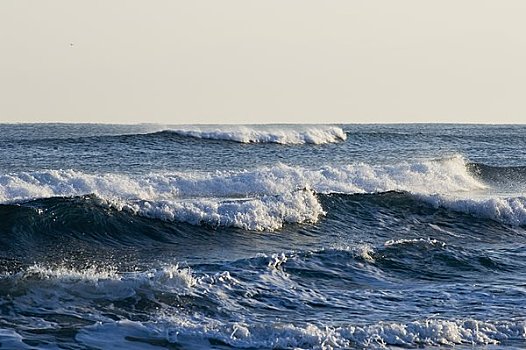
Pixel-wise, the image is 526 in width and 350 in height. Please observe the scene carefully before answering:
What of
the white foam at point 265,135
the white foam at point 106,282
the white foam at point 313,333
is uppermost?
the white foam at point 265,135

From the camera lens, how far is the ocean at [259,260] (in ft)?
34.2

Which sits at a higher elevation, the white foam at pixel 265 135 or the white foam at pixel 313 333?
the white foam at pixel 265 135

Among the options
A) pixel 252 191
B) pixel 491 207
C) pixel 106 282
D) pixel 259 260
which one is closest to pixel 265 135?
pixel 252 191

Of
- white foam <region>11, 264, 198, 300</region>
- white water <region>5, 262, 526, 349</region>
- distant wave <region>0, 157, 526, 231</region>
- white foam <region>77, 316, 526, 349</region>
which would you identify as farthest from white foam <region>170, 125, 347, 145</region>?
white foam <region>77, 316, 526, 349</region>

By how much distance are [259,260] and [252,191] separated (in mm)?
11134

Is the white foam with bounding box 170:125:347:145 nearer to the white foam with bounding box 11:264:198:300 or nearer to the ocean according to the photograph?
the ocean

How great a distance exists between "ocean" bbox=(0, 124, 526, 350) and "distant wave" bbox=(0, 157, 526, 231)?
53 millimetres

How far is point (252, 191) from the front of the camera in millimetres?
25266

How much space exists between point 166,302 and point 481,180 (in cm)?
2335

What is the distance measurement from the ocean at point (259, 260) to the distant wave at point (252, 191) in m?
0.05

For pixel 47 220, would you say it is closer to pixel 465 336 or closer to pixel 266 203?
pixel 266 203

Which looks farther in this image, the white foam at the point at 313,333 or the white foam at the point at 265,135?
the white foam at the point at 265,135

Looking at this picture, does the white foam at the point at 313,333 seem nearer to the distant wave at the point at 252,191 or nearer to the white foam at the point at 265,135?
the distant wave at the point at 252,191

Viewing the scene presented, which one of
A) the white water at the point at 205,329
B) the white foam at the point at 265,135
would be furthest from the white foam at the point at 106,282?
the white foam at the point at 265,135
